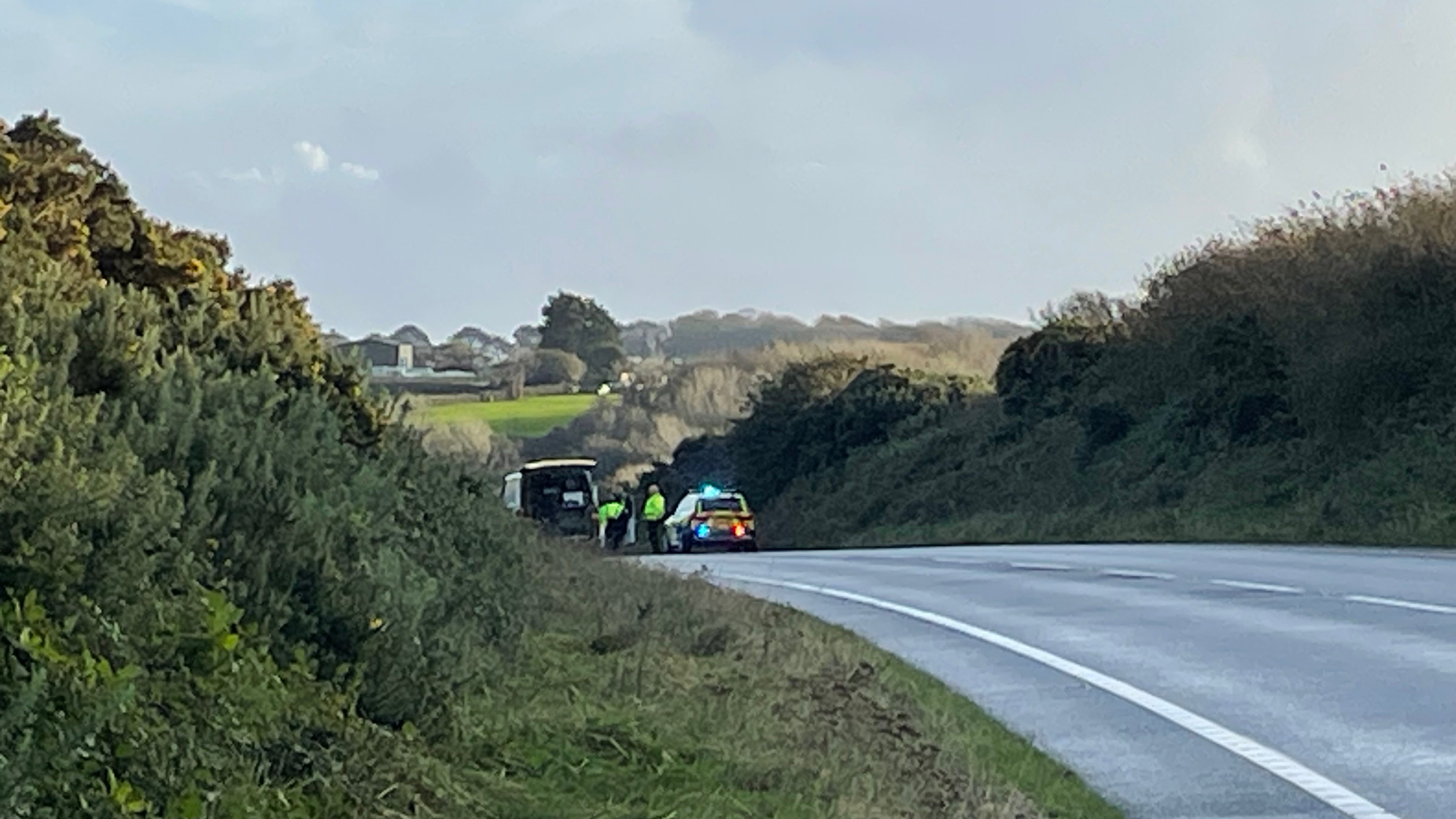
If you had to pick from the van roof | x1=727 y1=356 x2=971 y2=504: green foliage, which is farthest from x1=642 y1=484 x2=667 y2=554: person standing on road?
x1=727 y1=356 x2=971 y2=504: green foliage

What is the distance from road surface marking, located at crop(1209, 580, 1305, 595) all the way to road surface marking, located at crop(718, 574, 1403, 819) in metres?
3.08

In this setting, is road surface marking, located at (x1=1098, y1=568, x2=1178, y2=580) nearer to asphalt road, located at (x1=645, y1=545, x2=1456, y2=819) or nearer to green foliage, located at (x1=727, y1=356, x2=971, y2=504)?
asphalt road, located at (x1=645, y1=545, x2=1456, y2=819)

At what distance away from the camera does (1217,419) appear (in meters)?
40.7

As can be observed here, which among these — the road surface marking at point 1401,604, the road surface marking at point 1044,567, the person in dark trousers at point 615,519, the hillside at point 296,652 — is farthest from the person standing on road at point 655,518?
the hillside at point 296,652

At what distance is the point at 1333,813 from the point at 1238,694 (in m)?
3.79

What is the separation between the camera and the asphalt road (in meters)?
9.74

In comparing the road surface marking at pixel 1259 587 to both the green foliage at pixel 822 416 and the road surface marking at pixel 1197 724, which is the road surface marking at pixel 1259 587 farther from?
the green foliage at pixel 822 416

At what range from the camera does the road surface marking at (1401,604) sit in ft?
54.7

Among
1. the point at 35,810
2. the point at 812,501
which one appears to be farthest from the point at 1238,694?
the point at 812,501

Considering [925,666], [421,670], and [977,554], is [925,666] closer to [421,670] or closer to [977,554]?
[421,670]

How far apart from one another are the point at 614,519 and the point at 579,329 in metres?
66.3

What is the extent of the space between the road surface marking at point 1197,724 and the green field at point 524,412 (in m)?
43.3

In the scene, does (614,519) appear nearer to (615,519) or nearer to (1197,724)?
(615,519)

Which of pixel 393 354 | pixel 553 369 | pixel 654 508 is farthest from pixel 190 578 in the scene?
pixel 553 369
